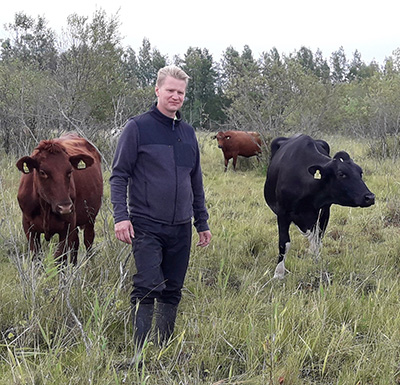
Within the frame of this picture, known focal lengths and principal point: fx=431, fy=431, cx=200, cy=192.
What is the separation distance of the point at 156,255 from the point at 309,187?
251cm

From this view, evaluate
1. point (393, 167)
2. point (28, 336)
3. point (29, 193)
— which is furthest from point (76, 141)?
point (393, 167)

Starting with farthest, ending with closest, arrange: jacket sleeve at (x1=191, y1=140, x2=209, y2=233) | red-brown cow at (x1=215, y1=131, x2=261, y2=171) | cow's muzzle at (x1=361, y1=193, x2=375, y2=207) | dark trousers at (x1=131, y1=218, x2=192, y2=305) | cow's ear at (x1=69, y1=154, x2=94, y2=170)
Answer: red-brown cow at (x1=215, y1=131, x2=261, y2=171) → cow's muzzle at (x1=361, y1=193, x2=375, y2=207) → cow's ear at (x1=69, y1=154, x2=94, y2=170) → jacket sleeve at (x1=191, y1=140, x2=209, y2=233) → dark trousers at (x1=131, y1=218, x2=192, y2=305)

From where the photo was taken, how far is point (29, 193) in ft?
13.3

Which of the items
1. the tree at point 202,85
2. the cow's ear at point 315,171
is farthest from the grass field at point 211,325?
the tree at point 202,85

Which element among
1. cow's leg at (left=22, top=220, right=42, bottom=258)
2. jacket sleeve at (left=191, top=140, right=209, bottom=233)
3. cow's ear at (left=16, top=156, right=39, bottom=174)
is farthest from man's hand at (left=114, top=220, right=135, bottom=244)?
cow's leg at (left=22, top=220, right=42, bottom=258)

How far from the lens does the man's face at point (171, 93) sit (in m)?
2.88

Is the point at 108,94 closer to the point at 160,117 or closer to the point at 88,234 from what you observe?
the point at 88,234

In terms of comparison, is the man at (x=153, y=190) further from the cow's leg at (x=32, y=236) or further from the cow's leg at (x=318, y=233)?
the cow's leg at (x=318, y=233)

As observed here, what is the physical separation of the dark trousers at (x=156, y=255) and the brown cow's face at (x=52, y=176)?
1101mm

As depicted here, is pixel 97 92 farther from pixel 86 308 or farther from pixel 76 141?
pixel 86 308

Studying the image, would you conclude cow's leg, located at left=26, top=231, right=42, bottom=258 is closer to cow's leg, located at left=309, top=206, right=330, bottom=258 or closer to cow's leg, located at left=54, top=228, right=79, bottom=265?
cow's leg, located at left=54, top=228, right=79, bottom=265

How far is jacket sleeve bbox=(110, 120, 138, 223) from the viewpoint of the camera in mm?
2816

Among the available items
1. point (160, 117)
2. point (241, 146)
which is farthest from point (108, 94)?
point (160, 117)

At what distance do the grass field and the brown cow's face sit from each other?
36 centimetres
